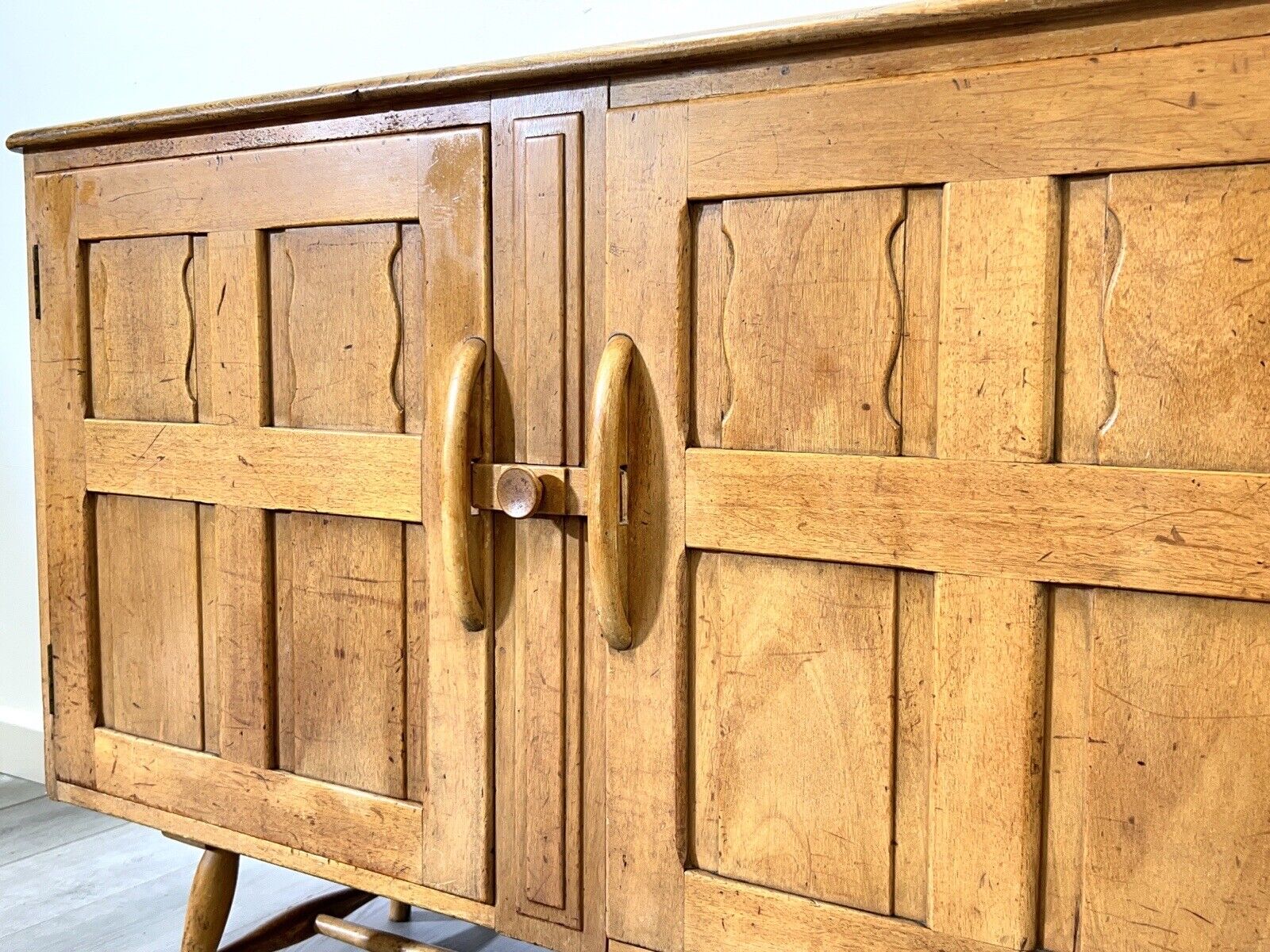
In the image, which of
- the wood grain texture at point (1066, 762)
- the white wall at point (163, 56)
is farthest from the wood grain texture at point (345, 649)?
the white wall at point (163, 56)

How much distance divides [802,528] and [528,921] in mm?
452

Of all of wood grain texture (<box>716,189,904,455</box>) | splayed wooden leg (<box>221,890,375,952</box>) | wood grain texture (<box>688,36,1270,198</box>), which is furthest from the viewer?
splayed wooden leg (<box>221,890,375,952</box>)

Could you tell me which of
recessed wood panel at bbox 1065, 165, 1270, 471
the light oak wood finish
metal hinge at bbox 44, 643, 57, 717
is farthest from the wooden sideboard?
the light oak wood finish

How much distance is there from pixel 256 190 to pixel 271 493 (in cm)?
30

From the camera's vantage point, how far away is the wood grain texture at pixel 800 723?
33.7 inches

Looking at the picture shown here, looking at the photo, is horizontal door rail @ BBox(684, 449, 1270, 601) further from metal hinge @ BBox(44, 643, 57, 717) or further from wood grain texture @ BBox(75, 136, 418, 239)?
metal hinge @ BBox(44, 643, 57, 717)

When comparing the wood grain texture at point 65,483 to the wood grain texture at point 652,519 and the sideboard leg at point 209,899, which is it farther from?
the wood grain texture at point 652,519

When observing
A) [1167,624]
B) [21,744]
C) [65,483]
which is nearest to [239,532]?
→ [65,483]

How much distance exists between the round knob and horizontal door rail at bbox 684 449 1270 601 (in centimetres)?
14

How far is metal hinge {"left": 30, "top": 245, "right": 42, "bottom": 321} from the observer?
1.30m

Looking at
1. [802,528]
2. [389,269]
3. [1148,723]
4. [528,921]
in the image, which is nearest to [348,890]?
[528,921]

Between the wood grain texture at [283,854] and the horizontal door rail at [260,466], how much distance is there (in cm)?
35

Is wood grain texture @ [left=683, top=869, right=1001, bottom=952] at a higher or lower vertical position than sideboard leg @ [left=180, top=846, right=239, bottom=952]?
higher

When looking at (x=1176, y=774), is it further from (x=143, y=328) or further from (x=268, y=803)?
(x=143, y=328)
